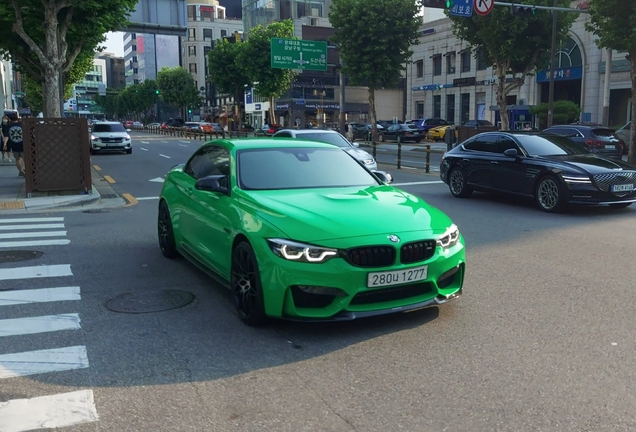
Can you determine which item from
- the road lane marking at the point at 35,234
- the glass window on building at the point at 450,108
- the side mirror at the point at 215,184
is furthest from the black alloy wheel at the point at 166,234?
the glass window on building at the point at 450,108

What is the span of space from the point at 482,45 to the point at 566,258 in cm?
2544

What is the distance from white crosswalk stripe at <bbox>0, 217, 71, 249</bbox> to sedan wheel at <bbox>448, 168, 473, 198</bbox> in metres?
8.13

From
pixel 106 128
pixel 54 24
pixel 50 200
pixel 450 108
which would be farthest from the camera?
pixel 450 108

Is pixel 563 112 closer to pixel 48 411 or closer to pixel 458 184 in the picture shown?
pixel 458 184

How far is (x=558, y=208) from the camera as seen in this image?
1159 cm

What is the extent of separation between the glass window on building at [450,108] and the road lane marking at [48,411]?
2241 inches

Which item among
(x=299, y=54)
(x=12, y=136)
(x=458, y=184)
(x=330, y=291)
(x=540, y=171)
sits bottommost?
(x=458, y=184)

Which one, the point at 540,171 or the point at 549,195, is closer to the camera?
the point at 549,195

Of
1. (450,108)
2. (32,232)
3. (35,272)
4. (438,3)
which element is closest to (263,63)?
(450,108)

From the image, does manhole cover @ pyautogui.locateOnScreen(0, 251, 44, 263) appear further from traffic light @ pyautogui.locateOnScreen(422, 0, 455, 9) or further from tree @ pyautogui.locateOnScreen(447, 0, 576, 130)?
tree @ pyautogui.locateOnScreen(447, 0, 576, 130)

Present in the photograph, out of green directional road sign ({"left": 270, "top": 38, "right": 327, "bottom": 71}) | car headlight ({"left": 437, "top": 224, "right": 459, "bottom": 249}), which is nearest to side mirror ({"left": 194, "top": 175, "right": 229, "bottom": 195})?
car headlight ({"left": 437, "top": 224, "right": 459, "bottom": 249})

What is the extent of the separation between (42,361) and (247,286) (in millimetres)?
1645

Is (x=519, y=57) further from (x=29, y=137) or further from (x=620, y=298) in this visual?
(x=620, y=298)

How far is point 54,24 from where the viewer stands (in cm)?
1866
